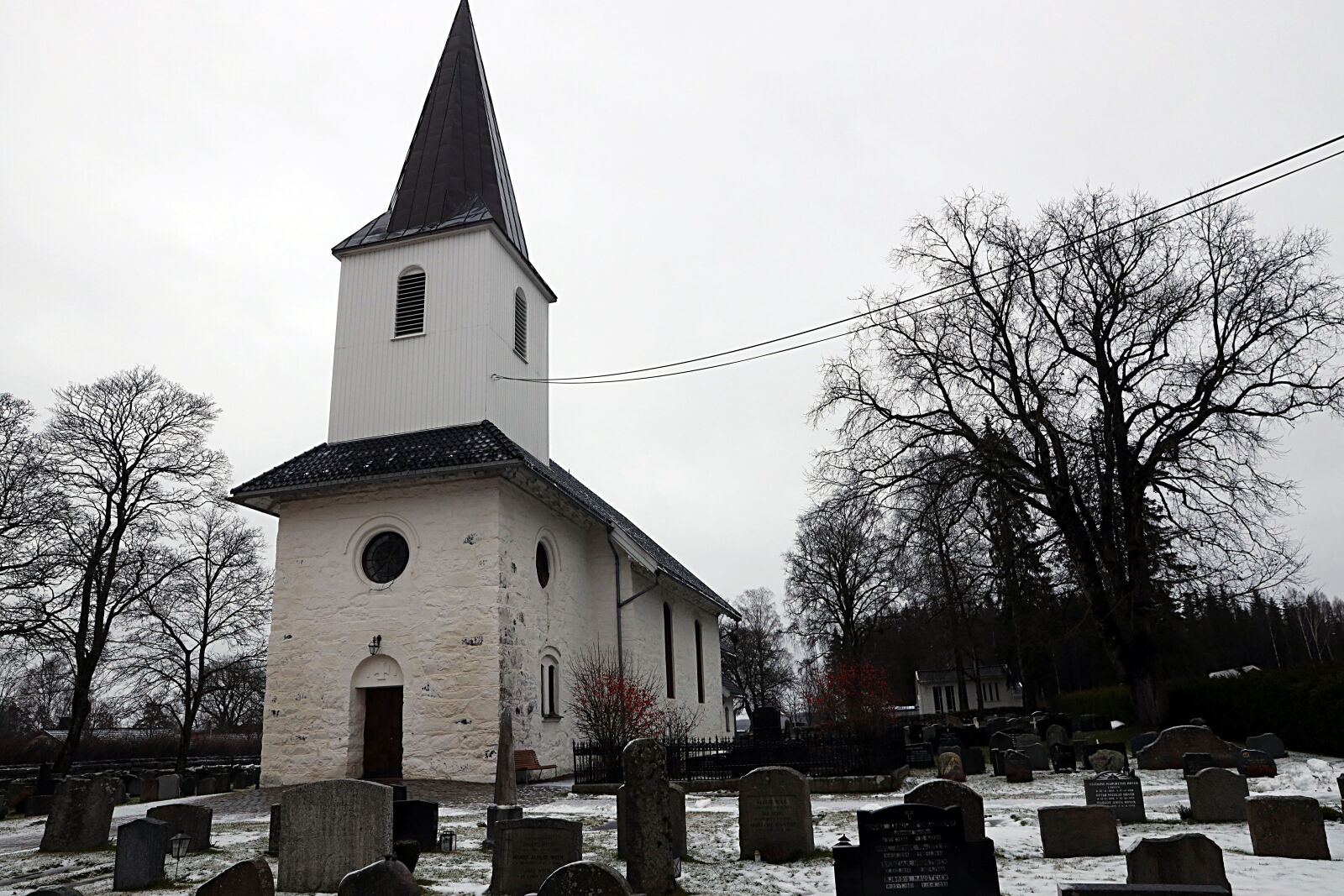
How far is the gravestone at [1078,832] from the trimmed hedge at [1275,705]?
13497 mm

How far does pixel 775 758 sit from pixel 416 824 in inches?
327

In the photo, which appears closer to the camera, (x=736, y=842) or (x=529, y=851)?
(x=529, y=851)

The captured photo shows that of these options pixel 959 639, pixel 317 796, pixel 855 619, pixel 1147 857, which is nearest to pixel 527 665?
pixel 317 796

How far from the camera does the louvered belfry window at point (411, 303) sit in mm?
21719

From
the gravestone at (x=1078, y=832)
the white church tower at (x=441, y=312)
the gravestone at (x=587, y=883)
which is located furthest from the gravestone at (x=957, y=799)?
the white church tower at (x=441, y=312)

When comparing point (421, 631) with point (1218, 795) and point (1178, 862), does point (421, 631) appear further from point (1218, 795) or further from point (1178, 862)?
point (1178, 862)

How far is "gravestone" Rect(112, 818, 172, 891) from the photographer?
Result: 8453 millimetres

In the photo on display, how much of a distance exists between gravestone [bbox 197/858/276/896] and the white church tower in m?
14.2

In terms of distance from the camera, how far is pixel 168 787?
1859 centimetres

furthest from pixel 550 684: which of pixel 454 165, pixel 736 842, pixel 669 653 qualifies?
pixel 454 165

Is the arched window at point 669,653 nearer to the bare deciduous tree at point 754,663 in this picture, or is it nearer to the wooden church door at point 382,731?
the wooden church door at point 382,731

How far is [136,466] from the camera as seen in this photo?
82.3 feet

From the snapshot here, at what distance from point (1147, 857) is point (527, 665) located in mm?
13486

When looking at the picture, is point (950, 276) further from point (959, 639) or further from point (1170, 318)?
point (959, 639)
